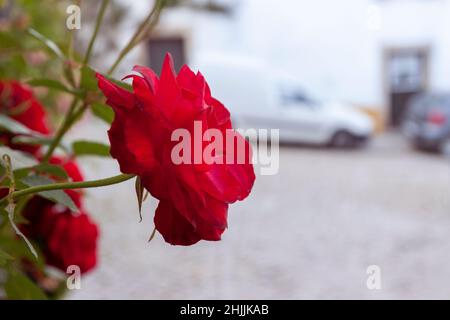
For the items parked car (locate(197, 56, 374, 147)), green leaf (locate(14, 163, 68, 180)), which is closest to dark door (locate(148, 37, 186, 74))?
parked car (locate(197, 56, 374, 147))

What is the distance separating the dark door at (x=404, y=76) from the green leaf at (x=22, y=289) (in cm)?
458

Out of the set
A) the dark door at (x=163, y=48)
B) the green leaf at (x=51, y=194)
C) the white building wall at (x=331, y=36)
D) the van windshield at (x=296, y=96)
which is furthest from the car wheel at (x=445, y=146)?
the green leaf at (x=51, y=194)

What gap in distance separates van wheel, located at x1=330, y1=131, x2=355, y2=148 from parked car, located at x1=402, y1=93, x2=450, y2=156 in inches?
17.1

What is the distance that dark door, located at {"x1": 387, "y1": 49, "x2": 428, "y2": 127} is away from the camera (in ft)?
15.1

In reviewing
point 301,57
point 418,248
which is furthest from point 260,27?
point 418,248

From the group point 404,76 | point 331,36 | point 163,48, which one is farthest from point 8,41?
point 404,76

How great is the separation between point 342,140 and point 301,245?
210 centimetres

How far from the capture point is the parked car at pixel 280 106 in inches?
146

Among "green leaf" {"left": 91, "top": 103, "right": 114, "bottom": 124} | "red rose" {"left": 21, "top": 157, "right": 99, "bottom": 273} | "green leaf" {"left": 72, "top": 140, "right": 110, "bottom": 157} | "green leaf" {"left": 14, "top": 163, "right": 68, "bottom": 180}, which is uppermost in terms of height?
"green leaf" {"left": 91, "top": 103, "right": 114, "bottom": 124}

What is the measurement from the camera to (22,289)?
0.23m

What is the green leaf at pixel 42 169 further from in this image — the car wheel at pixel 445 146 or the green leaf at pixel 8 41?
the car wheel at pixel 445 146

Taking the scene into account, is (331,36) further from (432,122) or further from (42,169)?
(42,169)

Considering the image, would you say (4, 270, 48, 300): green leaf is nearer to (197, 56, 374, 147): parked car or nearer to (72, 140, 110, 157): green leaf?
(72, 140, 110, 157): green leaf
